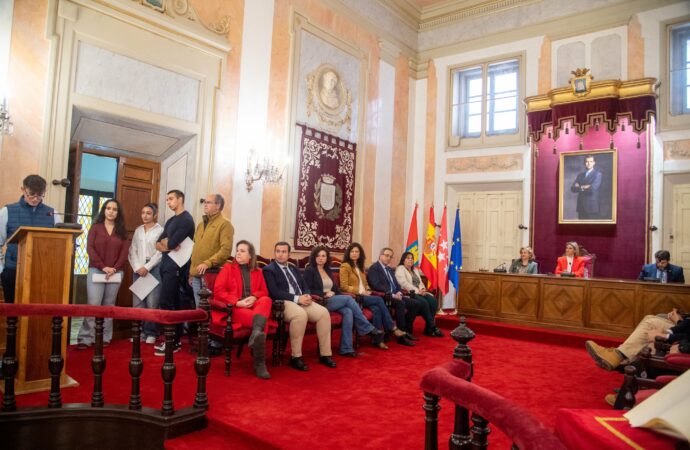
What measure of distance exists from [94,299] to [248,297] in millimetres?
1477

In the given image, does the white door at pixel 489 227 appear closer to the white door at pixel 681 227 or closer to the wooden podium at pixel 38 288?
the white door at pixel 681 227

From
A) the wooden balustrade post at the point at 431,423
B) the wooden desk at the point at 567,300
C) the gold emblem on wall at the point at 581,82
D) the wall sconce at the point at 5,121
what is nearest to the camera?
the wooden balustrade post at the point at 431,423

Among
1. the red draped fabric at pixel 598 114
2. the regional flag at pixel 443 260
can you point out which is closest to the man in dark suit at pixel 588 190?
the red draped fabric at pixel 598 114

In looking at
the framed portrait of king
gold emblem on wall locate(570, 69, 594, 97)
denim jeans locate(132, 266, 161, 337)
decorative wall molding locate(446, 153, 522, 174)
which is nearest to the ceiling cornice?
gold emblem on wall locate(570, 69, 594, 97)

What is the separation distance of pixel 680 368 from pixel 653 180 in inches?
222

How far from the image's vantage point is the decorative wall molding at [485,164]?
8.80 meters

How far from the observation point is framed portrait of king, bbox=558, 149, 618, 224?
7.94 metres

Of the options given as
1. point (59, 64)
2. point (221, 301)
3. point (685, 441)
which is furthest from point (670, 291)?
point (59, 64)

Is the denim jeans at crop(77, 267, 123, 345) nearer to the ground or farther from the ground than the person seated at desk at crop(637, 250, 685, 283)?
nearer to the ground

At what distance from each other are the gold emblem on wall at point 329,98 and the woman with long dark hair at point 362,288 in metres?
2.68

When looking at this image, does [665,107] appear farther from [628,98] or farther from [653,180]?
[653,180]

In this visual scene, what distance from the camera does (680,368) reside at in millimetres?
2822

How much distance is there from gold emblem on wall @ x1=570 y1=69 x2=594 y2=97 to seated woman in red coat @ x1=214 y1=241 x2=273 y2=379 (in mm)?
5962

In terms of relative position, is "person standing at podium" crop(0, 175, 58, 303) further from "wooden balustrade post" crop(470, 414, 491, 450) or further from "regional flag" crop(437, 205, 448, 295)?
"regional flag" crop(437, 205, 448, 295)
